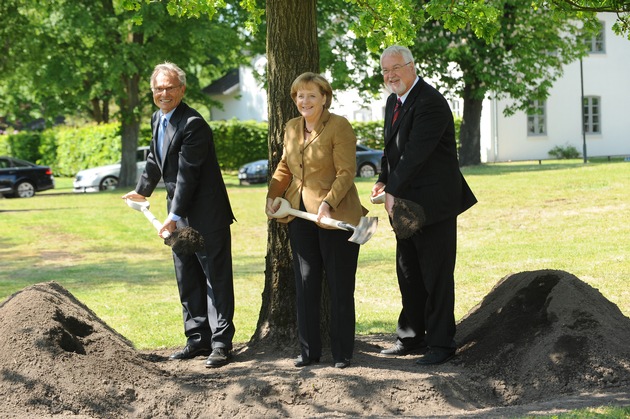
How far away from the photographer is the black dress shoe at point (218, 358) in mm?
6938

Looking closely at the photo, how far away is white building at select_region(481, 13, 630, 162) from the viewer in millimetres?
42781

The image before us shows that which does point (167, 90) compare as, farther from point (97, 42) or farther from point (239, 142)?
point (239, 142)

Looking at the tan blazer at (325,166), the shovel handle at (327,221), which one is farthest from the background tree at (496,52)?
the shovel handle at (327,221)

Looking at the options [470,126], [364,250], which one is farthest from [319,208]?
[470,126]

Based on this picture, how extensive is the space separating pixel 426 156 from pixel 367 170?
104 ft

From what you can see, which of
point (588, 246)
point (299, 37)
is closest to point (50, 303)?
point (299, 37)

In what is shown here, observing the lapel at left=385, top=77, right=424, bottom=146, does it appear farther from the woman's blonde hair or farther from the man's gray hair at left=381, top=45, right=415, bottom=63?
the woman's blonde hair

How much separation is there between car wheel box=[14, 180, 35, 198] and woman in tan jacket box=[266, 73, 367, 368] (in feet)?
100

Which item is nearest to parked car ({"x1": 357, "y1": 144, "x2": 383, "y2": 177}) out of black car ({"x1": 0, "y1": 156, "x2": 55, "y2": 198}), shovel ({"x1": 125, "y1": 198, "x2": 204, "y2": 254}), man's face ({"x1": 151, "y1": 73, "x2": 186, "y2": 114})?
black car ({"x1": 0, "y1": 156, "x2": 55, "y2": 198})

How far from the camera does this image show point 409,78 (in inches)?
266

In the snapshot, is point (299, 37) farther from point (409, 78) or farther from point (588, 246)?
point (588, 246)

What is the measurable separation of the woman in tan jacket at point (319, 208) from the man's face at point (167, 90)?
892mm

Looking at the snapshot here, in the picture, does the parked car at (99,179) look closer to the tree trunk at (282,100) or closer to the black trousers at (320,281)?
the tree trunk at (282,100)

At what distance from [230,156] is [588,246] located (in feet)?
108
